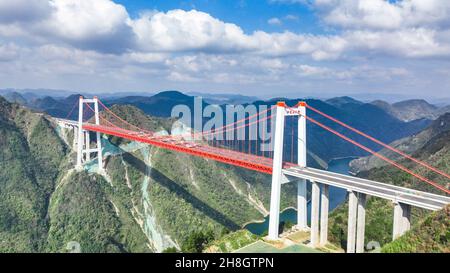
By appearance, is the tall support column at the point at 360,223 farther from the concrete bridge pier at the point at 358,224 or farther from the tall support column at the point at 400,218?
the tall support column at the point at 400,218

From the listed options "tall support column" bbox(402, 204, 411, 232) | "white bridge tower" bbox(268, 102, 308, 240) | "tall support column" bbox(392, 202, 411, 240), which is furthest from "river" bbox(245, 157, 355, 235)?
"tall support column" bbox(402, 204, 411, 232)

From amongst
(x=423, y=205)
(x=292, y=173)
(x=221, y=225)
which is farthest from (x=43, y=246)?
(x=423, y=205)

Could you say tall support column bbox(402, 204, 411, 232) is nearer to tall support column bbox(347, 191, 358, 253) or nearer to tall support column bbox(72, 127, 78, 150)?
tall support column bbox(347, 191, 358, 253)

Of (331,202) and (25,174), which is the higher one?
(25,174)

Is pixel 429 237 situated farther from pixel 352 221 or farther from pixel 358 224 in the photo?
pixel 358 224

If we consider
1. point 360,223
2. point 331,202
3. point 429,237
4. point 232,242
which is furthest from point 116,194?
point 331,202
